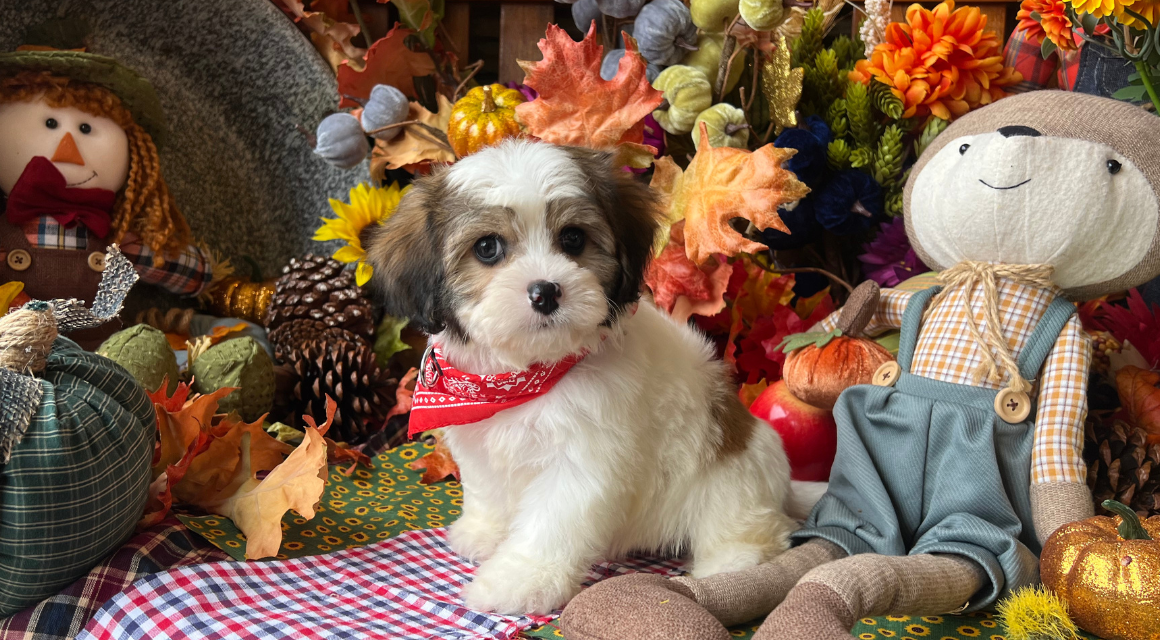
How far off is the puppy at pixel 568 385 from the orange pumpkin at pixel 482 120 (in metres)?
0.72

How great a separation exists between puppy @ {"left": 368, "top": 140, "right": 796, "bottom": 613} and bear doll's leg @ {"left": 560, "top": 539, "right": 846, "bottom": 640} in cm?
14

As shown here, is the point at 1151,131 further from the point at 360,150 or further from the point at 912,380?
the point at 360,150

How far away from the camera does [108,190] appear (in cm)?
258

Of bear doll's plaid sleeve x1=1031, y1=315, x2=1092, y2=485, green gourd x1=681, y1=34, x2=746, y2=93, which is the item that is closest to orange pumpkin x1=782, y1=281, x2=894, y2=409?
bear doll's plaid sleeve x1=1031, y1=315, x2=1092, y2=485

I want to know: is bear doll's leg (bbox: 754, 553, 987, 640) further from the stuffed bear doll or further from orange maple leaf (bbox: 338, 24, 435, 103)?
orange maple leaf (bbox: 338, 24, 435, 103)

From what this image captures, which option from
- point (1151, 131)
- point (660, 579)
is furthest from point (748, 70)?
point (660, 579)

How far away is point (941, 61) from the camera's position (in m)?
2.37

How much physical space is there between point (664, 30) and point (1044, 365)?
133cm

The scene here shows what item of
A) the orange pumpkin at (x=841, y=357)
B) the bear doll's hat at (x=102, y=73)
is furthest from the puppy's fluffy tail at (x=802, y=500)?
the bear doll's hat at (x=102, y=73)

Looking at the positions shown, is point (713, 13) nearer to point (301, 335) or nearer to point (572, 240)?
point (572, 240)

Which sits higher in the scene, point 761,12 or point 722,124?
point 761,12

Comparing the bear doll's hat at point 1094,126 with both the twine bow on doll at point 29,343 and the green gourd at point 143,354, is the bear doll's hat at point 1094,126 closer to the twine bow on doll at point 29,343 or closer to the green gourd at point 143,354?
the twine bow on doll at point 29,343

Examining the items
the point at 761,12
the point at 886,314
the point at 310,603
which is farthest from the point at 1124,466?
the point at 310,603

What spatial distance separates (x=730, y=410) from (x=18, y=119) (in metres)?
2.11
